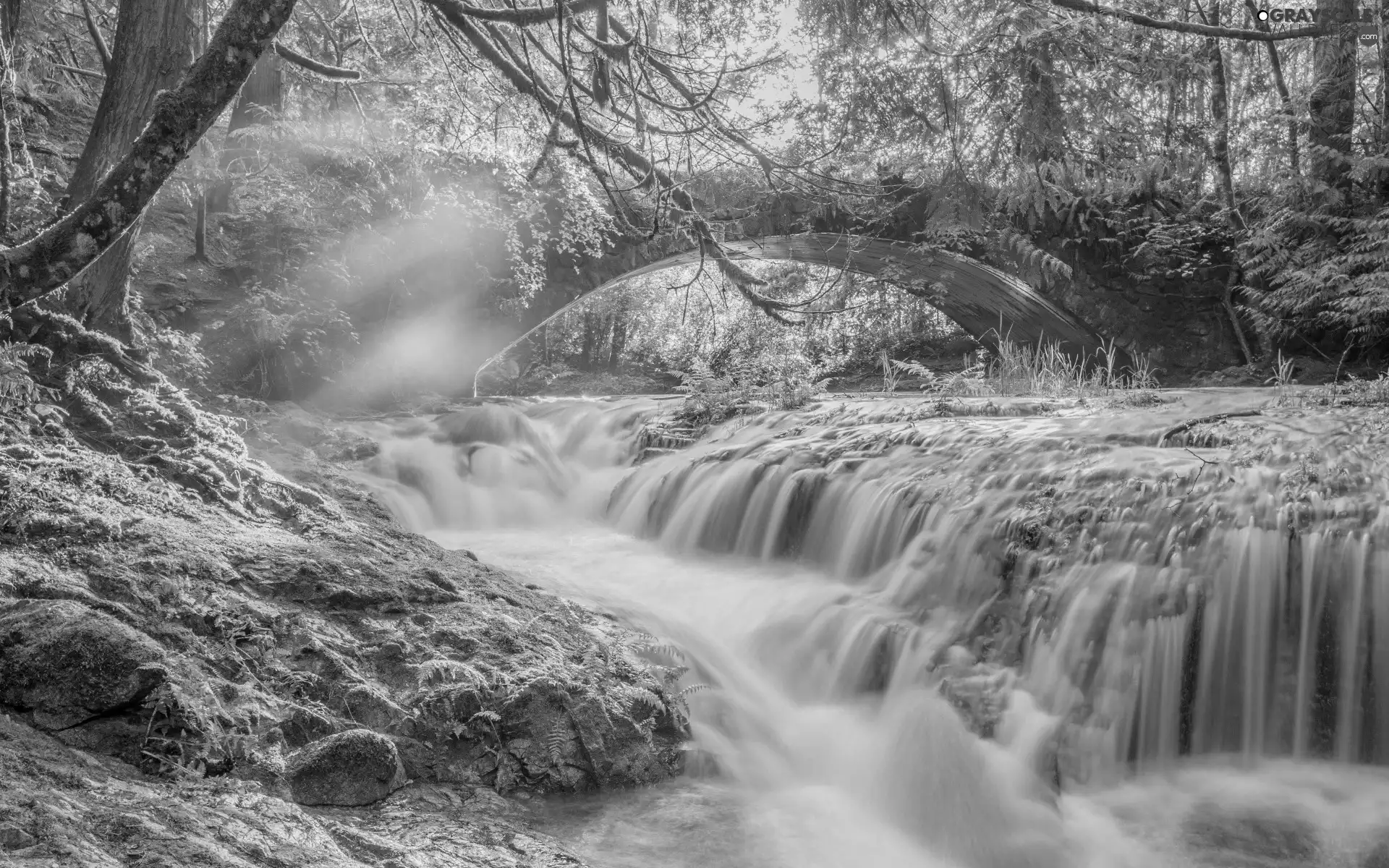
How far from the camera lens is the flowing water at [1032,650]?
117 inches

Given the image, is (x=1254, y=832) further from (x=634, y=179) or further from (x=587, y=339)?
(x=587, y=339)

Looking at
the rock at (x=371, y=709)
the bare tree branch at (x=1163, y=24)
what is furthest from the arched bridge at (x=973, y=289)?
the rock at (x=371, y=709)

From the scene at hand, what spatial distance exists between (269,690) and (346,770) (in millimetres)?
410

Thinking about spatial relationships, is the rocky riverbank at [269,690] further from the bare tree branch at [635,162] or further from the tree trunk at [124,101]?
the bare tree branch at [635,162]

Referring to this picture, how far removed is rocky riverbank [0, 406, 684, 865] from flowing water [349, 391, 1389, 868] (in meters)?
0.32

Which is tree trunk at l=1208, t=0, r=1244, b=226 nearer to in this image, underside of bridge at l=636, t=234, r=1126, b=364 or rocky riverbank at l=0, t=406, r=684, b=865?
underside of bridge at l=636, t=234, r=1126, b=364

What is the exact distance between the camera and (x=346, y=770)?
7.51ft

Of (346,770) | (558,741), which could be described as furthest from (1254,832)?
(346,770)

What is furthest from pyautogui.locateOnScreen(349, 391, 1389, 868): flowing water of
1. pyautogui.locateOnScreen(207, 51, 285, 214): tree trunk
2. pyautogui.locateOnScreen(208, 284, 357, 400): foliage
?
pyautogui.locateOnScreen(207, 51, 285, 214): tree trunk

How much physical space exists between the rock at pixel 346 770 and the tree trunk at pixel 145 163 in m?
1.53

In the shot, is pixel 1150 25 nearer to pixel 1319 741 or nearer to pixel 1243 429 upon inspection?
pixel 1243 429

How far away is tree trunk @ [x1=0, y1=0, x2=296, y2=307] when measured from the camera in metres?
2.44

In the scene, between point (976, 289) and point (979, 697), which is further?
point (976, 289)

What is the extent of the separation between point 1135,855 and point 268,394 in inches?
349
